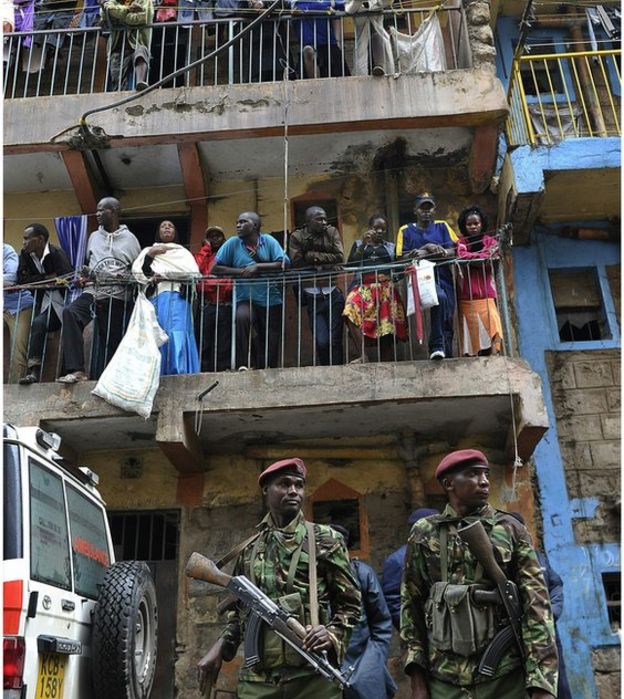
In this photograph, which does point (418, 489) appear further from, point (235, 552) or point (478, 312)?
point (235, 552)

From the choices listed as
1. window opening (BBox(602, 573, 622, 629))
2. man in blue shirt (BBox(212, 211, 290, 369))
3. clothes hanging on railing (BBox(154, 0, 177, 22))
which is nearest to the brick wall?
window opening (BBox(602, 573, 622, 629))

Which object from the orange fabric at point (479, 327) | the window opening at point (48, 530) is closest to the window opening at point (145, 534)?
the orange fabric at point (479, 327)

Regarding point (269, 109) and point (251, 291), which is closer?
point (251, 291)

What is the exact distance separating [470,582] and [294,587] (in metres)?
0.86

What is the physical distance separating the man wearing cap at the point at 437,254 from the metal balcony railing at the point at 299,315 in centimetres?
10

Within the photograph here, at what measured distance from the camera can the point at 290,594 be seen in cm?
366

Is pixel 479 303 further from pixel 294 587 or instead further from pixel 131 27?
pixel 131 27

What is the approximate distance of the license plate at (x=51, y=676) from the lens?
3.64 m

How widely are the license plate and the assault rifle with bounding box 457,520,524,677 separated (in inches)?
79.5

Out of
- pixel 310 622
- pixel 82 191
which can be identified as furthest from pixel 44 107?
pixel 310 622

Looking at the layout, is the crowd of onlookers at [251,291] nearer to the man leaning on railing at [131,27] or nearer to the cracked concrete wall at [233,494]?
the cracked concrete wall at [233,494]

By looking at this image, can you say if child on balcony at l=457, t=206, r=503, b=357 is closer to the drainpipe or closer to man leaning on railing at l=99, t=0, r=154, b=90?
the drainpipe

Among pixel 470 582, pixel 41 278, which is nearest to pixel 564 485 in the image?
pixel 470 582

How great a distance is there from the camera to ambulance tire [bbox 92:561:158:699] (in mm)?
4195
